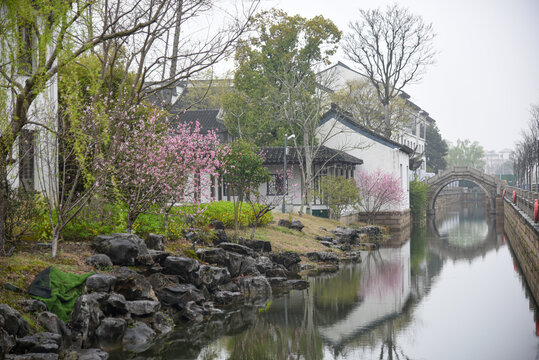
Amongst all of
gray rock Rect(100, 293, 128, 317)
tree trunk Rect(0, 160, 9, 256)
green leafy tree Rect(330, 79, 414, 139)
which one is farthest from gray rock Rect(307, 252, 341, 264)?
green leafy tree Rect(330, 79, 414, 139)

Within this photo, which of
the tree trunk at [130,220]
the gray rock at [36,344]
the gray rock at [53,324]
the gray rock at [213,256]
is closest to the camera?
the gray rock at [36,344]

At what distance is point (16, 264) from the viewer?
10.5 meters

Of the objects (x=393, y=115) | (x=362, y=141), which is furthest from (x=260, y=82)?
(x=393, y=115)

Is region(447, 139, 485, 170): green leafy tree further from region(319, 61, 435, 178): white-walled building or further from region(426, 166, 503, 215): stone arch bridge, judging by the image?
region(426, 166, 503, 215): stone arch bridge

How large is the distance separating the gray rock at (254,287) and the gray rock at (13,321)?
22.7ft

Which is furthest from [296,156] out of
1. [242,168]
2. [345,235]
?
[242,168]

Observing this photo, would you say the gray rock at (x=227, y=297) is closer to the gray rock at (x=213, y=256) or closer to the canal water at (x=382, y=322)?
the canal water at (x=382, y=322)

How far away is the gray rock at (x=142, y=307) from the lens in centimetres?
1098

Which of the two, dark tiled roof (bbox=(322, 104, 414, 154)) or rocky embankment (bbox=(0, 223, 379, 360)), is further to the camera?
dark tiled roof (bbox=(322, 104, 414, 154))

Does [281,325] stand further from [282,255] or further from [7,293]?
[282,255]

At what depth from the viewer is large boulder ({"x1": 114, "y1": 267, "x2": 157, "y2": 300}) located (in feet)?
36.8

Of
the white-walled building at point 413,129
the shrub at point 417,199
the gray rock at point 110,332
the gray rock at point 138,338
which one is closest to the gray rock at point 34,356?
the gray rock at point 110,332

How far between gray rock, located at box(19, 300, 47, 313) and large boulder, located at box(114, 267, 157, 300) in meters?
1.79

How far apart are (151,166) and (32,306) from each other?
611 centimetres
